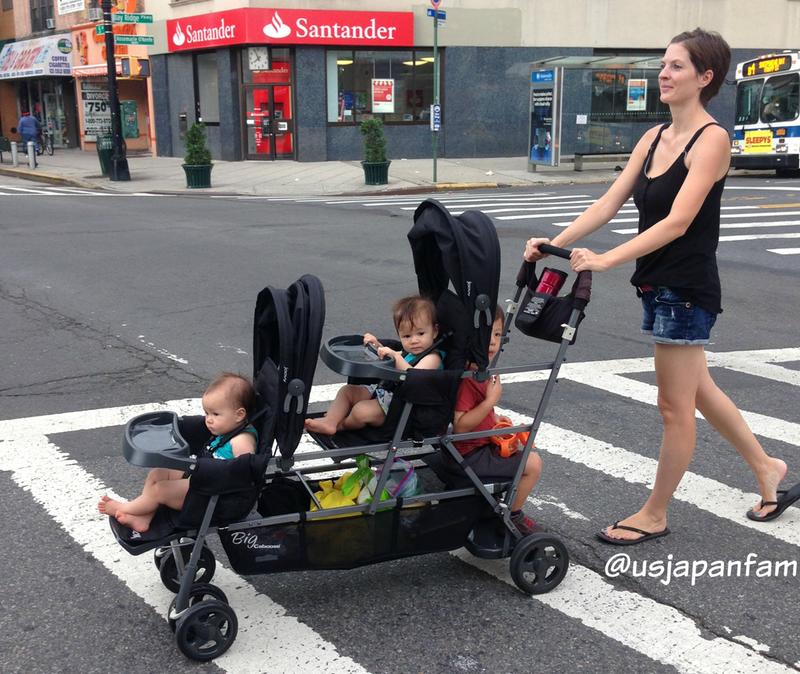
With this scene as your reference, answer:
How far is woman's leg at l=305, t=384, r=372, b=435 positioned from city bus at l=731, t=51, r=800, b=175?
2274cm

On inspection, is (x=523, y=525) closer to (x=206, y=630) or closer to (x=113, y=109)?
(x=206, y=630)

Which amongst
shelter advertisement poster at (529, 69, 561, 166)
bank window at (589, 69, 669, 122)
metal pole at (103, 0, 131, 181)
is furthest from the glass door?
bank window at (589, 69, 669, 122)

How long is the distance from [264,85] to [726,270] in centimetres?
2116

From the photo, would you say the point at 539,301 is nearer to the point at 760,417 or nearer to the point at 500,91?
the point at 760,417

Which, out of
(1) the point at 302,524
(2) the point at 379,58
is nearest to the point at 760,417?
(1) the point at 302,524

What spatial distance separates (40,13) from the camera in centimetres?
4128

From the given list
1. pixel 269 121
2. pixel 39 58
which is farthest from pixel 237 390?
pixel 39 58

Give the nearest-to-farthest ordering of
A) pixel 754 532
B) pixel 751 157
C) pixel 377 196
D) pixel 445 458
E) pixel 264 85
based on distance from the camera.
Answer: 1. pixel 445 458
2. pixel 754 532
3. pixel 377 196
4. pixel 751 157
5. pixel 264 85

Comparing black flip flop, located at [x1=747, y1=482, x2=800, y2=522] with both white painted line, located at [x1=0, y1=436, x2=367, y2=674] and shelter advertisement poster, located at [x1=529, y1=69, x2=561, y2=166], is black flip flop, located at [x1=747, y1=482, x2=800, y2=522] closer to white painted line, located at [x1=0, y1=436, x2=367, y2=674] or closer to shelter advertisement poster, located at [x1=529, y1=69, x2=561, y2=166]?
white painted line, located at [x1=0, y1=436, x2=367, y2=674]

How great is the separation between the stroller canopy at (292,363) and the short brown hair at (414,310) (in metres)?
0.47

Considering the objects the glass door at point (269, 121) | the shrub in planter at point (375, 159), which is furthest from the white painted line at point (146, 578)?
the glass door at point (269, 121)

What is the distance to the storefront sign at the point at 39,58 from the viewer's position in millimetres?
37688

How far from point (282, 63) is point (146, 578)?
2732cm

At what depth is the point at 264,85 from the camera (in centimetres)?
2944
